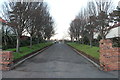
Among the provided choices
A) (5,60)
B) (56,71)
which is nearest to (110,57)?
(56,71)

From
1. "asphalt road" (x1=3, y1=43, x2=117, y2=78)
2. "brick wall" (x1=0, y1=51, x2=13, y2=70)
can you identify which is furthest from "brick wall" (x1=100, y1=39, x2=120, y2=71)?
"brick wall" (x1=0, y1=51, x2=13, y2=70)

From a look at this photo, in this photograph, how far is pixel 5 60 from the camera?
7.70m

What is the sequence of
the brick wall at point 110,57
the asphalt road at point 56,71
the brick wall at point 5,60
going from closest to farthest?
the asphalt road at point 56,71 → the brick wall at point 110,57 → the brick wall at point 5,60

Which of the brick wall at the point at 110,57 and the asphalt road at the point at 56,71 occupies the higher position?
the brick wall at the point at 110,57

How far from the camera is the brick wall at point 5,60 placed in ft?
24.9

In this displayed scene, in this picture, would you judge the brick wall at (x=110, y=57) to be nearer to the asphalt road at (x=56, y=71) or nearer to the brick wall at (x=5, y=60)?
the asphalt road at (x=56, y=71)

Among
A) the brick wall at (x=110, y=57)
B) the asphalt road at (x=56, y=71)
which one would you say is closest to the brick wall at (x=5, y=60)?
the asphalt road at (x=56, y=71)

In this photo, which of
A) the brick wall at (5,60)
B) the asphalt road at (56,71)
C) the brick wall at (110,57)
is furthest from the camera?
the brick wall at (5,60)

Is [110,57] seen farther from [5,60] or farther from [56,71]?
[5,60]

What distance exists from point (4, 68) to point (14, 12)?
7885mm

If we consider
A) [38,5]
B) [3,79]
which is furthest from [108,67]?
[38,5]

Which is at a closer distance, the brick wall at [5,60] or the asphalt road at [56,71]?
the asphalt road at [56,71]

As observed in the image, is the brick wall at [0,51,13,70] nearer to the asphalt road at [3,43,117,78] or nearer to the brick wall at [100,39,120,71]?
the asphalt road at [3,43,117,78]

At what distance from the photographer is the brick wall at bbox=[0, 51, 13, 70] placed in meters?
7.58
